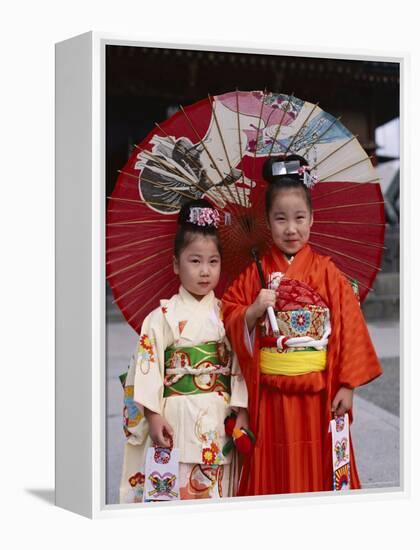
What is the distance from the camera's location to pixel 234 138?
5.14 m

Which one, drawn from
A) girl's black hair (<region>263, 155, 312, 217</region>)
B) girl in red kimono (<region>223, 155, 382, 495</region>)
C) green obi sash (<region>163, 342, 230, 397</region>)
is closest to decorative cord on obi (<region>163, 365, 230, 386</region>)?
green obi sash (<region>163, 342, 230, 397</region>)

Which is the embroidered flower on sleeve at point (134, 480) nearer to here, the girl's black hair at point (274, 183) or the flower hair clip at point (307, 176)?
the girl's black hair at point (274, 183)

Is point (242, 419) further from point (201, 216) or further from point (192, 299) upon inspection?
point (201, 216)

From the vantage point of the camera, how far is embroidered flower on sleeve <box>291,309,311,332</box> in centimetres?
507

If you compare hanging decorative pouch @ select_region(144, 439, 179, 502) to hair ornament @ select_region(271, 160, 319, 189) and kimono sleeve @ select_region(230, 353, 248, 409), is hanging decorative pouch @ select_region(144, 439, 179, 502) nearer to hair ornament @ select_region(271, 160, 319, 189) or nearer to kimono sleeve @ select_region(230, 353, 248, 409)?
kimono sleeve @ select_region(230, 353, 248, 409)

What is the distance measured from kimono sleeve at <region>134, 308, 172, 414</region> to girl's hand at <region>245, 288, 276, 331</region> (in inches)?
15.0

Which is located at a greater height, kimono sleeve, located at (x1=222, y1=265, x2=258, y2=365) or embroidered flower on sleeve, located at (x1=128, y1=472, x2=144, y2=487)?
kimono sleeve, located at (x1=222, y1=265, x2=258, y2=365)

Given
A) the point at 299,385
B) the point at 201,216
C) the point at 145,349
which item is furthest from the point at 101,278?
the point at 299,385

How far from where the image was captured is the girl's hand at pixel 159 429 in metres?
4.96

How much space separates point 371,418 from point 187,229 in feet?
9.66

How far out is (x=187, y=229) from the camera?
502 centimetres

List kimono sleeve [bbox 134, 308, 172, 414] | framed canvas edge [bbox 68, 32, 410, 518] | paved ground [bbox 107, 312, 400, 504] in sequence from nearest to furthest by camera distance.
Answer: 1. framed canvas edge [bbox 68, 32, 410, 518]
2. kimono sleeve [bbox 134, 308, 172, 414]
3. paved ground [bbox 107, 312, 400, 504]

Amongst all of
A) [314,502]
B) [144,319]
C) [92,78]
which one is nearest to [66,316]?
[144,319]

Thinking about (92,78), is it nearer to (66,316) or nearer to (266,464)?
(66,316)
